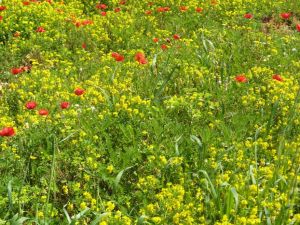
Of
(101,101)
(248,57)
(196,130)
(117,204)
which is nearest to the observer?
(117,204)

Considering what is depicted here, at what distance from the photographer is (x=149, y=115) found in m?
5.23

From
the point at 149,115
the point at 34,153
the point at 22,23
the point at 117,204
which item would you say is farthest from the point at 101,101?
the point at 22,23

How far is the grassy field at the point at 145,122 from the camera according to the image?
3.82 m

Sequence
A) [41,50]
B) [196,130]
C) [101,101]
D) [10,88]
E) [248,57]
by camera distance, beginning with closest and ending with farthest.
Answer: [196,130]
[101,101]
[10,88]
[248,57]
[41,50]

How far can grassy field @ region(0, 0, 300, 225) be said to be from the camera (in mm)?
3824

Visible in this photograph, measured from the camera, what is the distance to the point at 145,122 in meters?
5.05

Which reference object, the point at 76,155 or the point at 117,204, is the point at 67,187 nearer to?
the point at 76,155

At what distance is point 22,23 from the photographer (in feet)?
26.1

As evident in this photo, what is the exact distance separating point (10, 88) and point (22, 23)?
6.94 ft

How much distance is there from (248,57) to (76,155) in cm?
329

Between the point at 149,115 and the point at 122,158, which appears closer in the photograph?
the point at 122,158

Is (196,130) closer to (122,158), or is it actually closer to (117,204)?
(122,158)

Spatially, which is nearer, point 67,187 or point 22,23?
point 67,187

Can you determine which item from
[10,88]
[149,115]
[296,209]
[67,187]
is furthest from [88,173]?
[10,88]
